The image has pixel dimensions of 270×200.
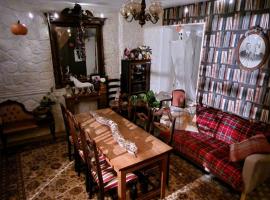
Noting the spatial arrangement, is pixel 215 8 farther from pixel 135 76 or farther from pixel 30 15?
pixel 30 15

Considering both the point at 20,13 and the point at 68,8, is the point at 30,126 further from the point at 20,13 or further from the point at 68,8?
the point at 68,8

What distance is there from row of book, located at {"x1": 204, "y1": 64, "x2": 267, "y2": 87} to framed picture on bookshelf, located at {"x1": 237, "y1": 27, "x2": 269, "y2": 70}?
0.34 feet

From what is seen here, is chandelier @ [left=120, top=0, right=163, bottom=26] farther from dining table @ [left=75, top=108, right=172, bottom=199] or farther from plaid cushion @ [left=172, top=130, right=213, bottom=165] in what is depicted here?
plaid cushion @ [left=172, top=130, right=213, bottom=165]

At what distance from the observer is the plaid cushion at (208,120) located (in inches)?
118

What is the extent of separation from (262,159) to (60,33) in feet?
12.9

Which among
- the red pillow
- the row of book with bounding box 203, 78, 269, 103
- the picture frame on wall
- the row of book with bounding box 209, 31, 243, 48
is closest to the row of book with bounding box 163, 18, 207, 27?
the row of book with bounding box 209, 31, 243, 48

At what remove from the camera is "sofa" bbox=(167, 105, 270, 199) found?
2.13 meters

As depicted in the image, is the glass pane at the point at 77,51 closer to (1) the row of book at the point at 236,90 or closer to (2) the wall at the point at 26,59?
(2) the wall at the point at 26,59

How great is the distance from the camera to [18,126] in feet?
11.3

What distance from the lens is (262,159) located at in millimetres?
2109

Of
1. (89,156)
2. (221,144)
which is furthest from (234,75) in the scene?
(89,156)

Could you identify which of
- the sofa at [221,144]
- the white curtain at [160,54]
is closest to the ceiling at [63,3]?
the white curtain at [160,54]

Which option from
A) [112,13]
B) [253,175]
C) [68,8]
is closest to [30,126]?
[68,8]

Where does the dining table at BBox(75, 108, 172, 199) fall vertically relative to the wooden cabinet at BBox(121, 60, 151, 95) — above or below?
below
